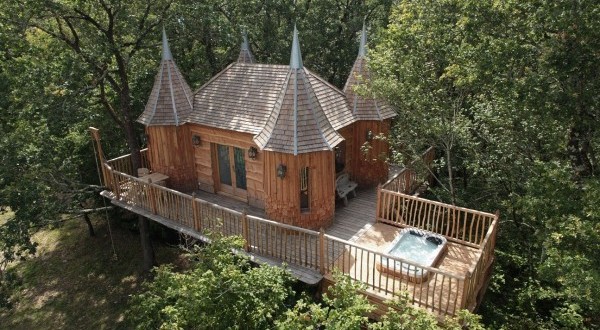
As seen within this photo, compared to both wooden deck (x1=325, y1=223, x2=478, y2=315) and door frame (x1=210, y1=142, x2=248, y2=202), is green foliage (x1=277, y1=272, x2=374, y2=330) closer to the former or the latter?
wooden deck (x1=325, y1=223, x2=478, y2=315)

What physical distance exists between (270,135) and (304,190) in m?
1.91

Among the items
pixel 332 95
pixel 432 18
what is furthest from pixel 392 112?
pixel 432 18

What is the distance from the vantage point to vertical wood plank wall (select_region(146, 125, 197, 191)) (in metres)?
14.0

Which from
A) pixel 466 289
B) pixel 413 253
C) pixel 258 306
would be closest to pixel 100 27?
pixel 258 306

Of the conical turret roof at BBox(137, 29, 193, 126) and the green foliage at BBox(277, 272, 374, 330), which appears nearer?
the green foliage at BBox(277, 272, 374, 330)

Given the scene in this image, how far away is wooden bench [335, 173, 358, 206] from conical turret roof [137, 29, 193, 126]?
5.35m

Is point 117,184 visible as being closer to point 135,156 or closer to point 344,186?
point 135,156

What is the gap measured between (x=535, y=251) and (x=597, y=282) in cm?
575

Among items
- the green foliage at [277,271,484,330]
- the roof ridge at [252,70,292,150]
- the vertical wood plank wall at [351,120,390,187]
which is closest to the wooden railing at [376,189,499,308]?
the green foliage at [277,271,484,330]

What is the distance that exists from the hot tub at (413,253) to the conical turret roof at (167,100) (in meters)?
7.71

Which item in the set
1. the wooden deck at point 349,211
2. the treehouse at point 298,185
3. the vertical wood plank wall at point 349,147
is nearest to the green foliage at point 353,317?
the treehouse at point 298,185

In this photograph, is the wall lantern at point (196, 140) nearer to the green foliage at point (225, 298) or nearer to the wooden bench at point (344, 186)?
the wooden bench at point (344, 186)

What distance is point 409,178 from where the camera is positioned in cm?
1384

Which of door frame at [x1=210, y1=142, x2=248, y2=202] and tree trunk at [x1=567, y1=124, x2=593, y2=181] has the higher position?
tree trunk at [x1=567, y1=124, x2=593, y2=181]
